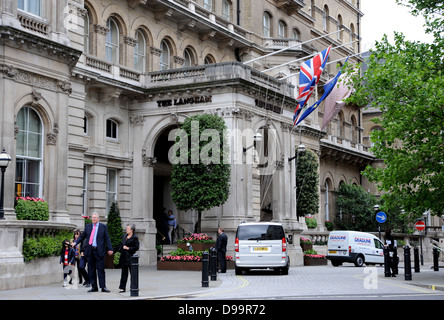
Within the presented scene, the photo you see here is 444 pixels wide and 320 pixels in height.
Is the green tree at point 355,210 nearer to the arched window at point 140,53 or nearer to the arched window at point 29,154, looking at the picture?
the arched window at point 140,53

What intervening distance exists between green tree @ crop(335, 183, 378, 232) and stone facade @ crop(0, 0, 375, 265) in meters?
14.9

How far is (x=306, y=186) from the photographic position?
42188 mm

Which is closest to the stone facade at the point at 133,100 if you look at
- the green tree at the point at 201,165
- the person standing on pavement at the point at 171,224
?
the person standing on pavement at the point at 171,224

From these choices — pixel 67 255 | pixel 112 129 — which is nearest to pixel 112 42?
pixel 112 129

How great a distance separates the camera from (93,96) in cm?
3288

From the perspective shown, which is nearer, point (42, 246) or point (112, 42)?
point (42, 246)

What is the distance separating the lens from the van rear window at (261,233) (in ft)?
85.2

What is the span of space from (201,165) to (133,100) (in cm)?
680

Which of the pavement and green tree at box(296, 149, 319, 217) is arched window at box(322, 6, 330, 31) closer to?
green tree at box(296, 149, 319, 217)

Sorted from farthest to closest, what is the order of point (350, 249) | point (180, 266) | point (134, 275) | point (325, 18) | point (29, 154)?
point (325, 18) < point (350, 249) < point (180, 266) < point (29, 154) < point (134, 275)

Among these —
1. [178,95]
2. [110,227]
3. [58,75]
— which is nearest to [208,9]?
[178,95]

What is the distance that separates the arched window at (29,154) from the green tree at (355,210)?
3576cm

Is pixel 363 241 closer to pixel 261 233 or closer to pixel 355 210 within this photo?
pixel 261 233
